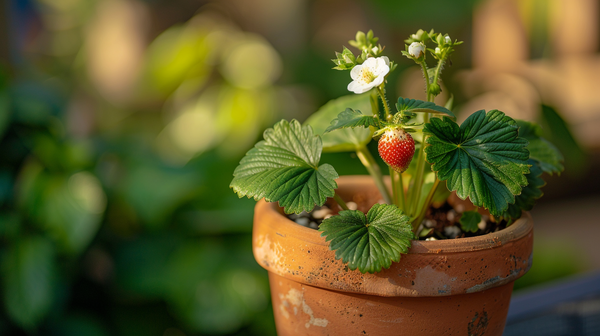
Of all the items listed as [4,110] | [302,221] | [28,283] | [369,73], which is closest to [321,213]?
[302,221]

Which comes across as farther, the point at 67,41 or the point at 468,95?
the point at 67,41

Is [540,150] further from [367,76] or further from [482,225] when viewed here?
[367,76]

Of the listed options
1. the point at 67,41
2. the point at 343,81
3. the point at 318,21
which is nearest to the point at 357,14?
the point at 318,21

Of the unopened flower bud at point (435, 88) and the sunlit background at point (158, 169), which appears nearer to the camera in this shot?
the unopened flower bud at point (435, 88)

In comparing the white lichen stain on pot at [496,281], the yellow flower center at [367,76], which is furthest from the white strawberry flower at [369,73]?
the white lichen stain on pot at [496,281]

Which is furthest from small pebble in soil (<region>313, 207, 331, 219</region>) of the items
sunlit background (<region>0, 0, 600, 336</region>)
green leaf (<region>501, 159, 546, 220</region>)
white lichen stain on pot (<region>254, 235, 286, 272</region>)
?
sunlit background (<region>0, 0, 600, 336</region>)

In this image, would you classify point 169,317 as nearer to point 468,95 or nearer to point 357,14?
point 468,95

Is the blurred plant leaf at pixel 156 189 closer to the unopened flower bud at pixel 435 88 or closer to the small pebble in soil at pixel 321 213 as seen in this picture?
the small pebble in soil at pixel 321 213
